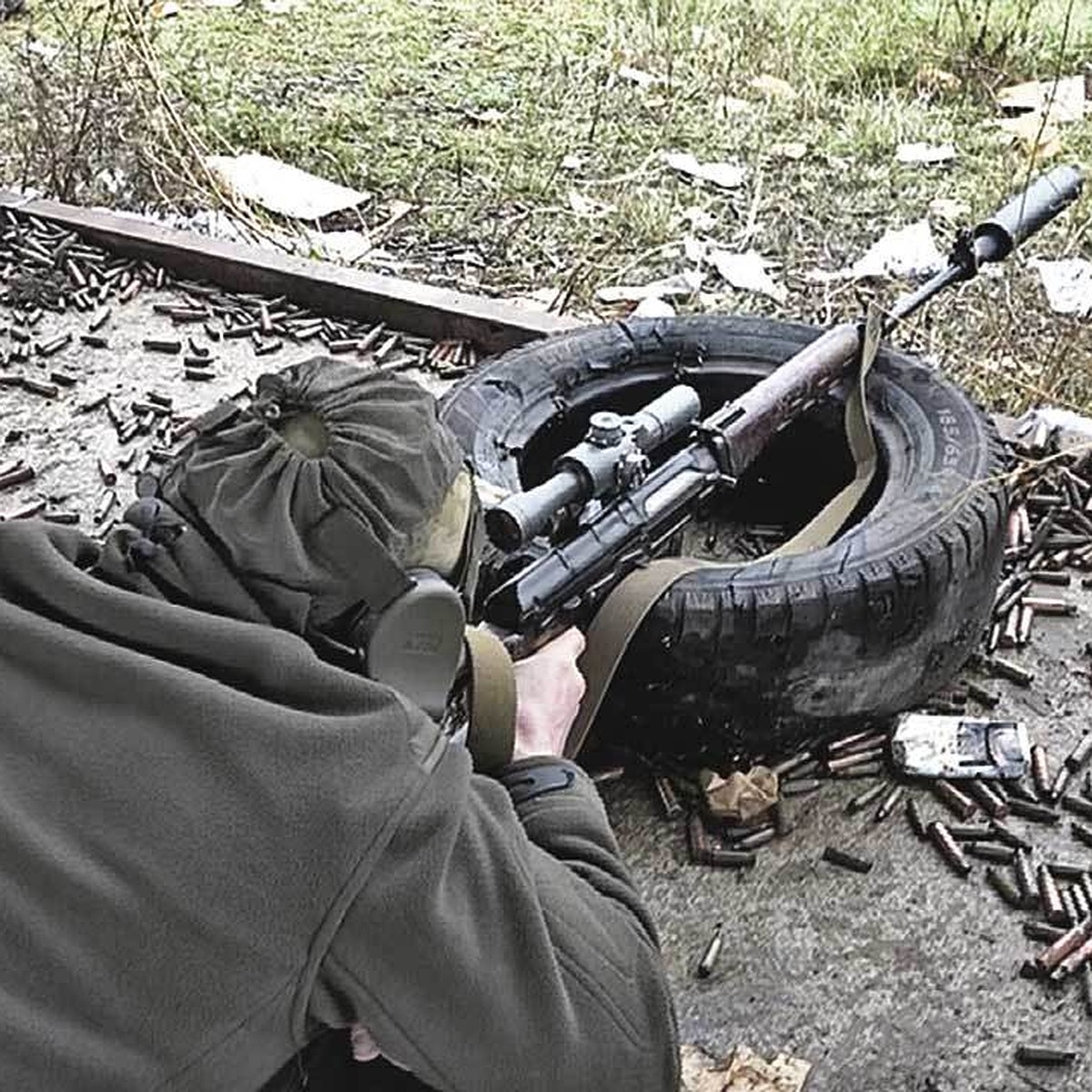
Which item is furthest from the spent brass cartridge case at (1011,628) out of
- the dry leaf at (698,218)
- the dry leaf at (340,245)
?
the dry leaf at (340,245)

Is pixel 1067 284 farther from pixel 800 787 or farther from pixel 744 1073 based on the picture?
pixel 744 1073

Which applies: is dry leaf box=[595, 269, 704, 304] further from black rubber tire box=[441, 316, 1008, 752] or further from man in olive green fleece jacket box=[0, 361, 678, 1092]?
man in olive green fleece jacket box=[0, 361, 678, 1092]

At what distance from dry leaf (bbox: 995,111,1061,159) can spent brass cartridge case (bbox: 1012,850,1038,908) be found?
3852 millimetres

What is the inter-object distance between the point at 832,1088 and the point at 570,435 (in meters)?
1.58

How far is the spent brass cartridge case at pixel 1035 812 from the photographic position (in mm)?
3330

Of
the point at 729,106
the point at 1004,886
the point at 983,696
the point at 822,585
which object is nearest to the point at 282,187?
the point at 729,106

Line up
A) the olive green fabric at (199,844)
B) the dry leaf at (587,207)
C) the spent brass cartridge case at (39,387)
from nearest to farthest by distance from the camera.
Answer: the olive green fabric at (199,844)
the spent brass cartridge case at (39,387)
the dry leaf at (587,207)

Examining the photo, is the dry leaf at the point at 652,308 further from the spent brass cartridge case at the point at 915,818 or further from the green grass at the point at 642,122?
the spent brass cartridge case at the point at 915,818

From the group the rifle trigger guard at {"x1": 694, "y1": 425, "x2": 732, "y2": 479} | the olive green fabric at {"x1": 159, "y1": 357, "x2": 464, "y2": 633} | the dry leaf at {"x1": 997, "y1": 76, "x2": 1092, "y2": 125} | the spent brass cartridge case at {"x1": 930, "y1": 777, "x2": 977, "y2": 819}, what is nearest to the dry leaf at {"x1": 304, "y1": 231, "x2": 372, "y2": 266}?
the dry leaf at {"x1": 997, "y1": 76, "x2": 1092, "y2": 125}

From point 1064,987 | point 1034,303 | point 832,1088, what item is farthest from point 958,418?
point 1034,303

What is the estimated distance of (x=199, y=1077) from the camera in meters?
1.85

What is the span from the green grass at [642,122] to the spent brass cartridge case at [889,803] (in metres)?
1.78

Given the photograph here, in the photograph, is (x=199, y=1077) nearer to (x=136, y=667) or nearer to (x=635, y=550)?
(x=136, y=667)

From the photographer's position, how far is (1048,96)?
6.96m
